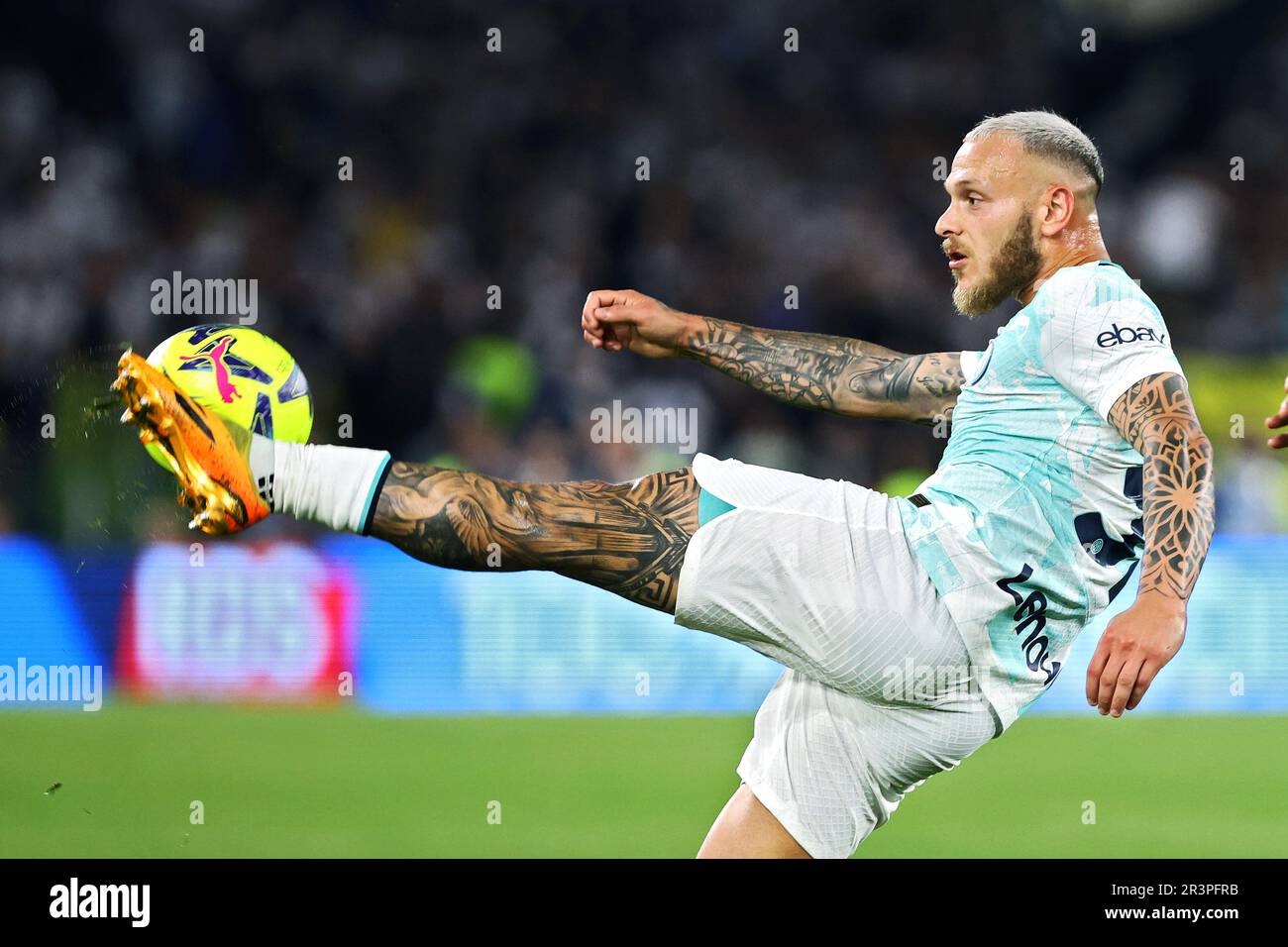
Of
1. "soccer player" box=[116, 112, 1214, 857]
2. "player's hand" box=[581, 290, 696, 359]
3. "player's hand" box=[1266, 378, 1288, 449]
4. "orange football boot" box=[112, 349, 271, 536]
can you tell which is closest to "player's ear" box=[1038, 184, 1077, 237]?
"soccer player" box=[116, 112, 1214, 857]

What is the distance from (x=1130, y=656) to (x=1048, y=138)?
4.19 feet

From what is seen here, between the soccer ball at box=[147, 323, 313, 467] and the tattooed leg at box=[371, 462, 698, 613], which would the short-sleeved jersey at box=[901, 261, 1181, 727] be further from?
the soccer ball at box=[147, 323, 313, 467]

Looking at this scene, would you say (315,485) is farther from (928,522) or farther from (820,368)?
(820,368)

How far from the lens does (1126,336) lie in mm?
2918

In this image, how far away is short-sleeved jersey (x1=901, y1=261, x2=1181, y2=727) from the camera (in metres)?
2.96

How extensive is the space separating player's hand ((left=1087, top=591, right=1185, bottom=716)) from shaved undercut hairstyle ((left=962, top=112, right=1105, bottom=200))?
44.6 inches

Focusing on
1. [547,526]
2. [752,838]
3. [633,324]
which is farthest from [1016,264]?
[752,838]

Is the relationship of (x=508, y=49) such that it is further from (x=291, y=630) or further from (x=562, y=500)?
(x=562, y=500)

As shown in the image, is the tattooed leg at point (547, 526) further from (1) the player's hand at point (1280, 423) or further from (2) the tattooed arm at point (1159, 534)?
(1) the player's hand at point (1280, 423)

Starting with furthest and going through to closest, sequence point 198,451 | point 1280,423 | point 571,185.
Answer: point 571,185 < point 1280,423 < point 198,451

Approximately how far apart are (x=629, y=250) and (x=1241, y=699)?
502 centimetres

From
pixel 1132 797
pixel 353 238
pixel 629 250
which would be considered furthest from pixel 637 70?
pixel 1132 797

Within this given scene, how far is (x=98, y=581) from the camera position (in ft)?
25.1

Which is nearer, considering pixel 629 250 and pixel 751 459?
pixel 751 459
